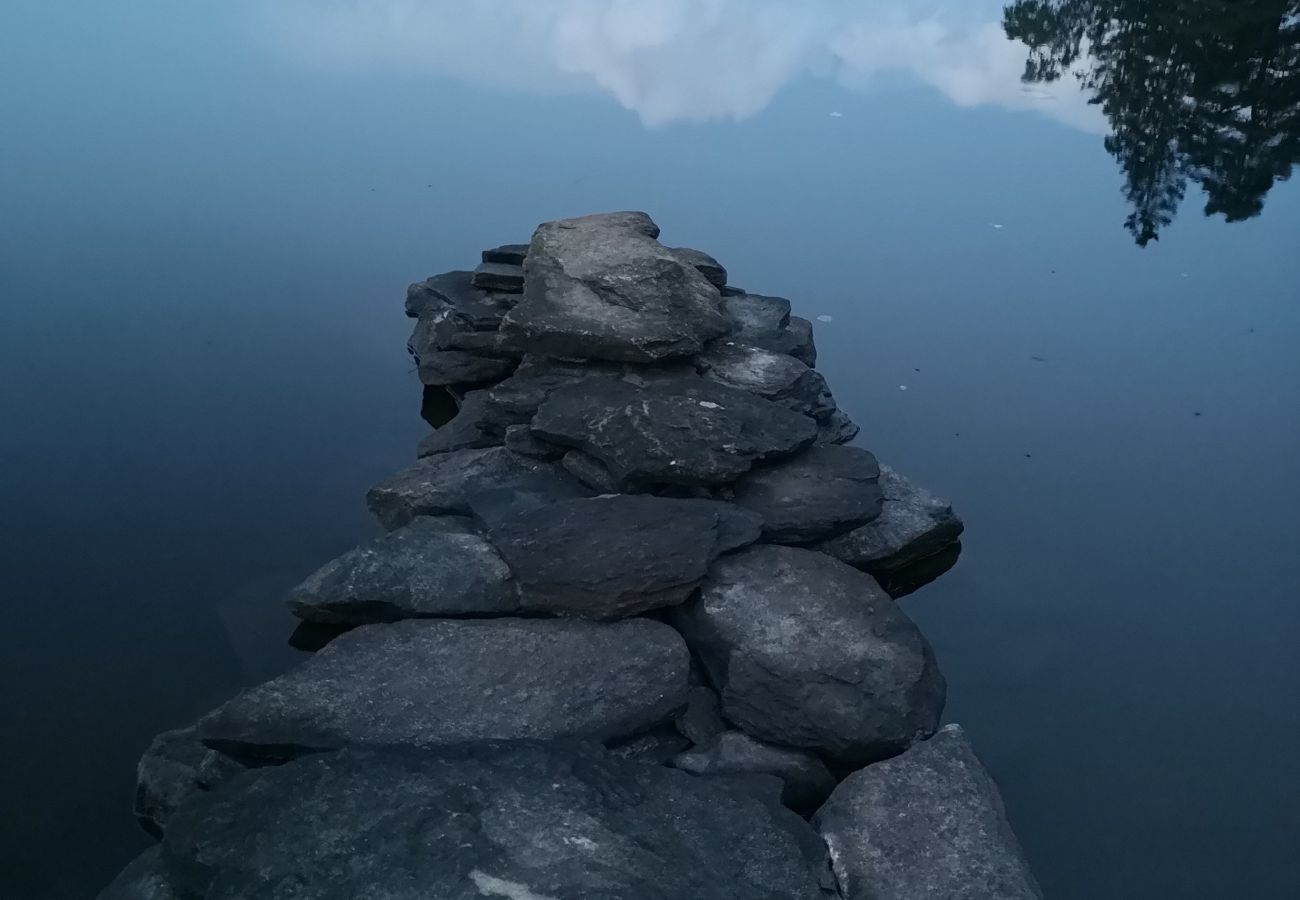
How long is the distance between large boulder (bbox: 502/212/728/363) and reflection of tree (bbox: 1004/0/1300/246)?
7.31 ft

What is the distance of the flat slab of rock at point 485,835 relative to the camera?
62.2 inches

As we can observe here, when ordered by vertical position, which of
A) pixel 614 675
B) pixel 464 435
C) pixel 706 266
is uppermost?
pixel 706 266

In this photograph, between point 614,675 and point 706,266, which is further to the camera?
point 706,266

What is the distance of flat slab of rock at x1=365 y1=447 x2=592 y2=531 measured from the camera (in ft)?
8.39

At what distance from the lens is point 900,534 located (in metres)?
2.66

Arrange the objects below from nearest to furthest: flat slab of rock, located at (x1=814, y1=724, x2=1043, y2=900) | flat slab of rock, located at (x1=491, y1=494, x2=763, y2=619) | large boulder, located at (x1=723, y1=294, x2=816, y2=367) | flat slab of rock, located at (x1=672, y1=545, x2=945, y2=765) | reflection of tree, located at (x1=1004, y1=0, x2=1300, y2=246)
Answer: flat slab of rock, located at (x1=814, y1=724, x2=1043, y2=900)
flat slab of rock, located at (x1=672, y1=545, x2=945, y2=765)
flat slab of rock, located at (x1=491, y1=494, x2=763, y2=619)
large boulder, located at (x1=723, y1=294, x2=816, y2=367)
reflection of tree, located at (x1=1004, y1=0, x2=1300, y2=246)

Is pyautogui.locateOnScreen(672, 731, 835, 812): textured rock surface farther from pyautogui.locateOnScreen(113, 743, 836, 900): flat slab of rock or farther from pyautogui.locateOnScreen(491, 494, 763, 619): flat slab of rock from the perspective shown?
pyautogui.locateOnScreen(491, 494, 763, 619): flat slab of rock

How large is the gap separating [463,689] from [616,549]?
0.39 metres

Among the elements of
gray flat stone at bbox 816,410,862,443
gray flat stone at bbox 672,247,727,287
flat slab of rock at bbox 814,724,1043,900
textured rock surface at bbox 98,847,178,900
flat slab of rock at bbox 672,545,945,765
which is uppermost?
gray flat stone at bbox 672,247,727,287

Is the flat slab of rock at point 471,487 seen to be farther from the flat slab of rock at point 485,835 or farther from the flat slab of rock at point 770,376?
the flat slab of rock at point 485,835

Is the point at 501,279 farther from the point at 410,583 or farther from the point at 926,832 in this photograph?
the point at 926,832

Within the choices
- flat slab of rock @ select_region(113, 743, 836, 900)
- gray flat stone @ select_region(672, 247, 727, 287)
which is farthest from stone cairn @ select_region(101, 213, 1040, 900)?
gray flat stone @ select_region(672, 247, 727, 287)

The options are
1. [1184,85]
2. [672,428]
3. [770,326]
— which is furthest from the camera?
[1184,85]

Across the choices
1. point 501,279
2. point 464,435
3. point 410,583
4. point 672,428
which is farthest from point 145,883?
point 501,279
